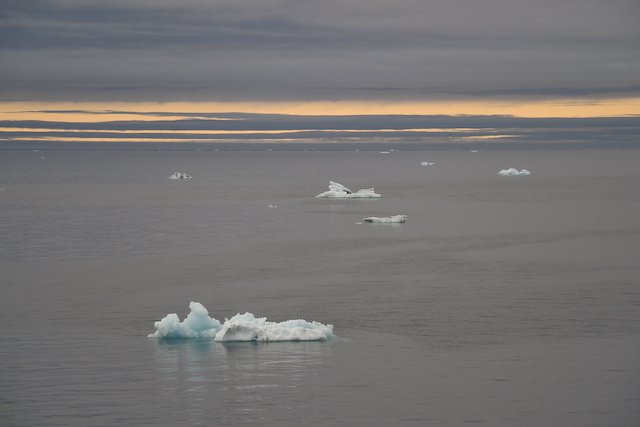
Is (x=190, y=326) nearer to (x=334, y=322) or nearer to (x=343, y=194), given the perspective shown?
(x=334, y=322)

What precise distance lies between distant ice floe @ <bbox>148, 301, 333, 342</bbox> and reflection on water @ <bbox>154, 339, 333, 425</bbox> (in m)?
0.25

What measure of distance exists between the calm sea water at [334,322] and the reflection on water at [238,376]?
0.09 meters

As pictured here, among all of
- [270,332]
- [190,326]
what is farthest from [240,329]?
[190,326]

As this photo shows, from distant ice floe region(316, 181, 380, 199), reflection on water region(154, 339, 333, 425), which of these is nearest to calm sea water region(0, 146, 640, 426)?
reflection on water region(154, 339, 333, 425)

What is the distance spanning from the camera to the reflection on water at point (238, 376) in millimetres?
21641

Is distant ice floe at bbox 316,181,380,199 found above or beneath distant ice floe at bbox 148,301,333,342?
above

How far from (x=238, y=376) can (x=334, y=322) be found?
25.9 feet

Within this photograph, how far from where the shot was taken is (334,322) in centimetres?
3164

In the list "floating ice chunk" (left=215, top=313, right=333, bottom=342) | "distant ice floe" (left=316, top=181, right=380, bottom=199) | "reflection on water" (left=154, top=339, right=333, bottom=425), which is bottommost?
"reflection on water" (left=154, top=339, right=333, bottom=425)

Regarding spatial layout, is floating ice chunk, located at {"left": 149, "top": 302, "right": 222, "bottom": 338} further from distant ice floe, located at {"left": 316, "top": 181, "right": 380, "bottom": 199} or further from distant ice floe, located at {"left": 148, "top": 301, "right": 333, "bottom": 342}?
distant ice floe, located at {"left": 316, "top": 181, "right": 380, "bottom": 199}

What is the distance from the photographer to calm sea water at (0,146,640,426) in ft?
72.0

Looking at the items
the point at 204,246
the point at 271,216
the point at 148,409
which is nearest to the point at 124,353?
the point at 148,409

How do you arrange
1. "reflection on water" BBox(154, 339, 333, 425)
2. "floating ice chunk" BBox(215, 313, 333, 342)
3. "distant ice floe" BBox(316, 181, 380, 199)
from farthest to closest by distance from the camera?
"distant ice floe" BBox(316, 181, 380, 199) → "floating ice chunk" BBox(215, 313, 333, 342) → "reflection on water" BBox(154, 339, 333, 425)

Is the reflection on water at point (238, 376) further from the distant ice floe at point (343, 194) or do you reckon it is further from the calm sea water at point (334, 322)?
the distant ice floe at point (343, 194)
